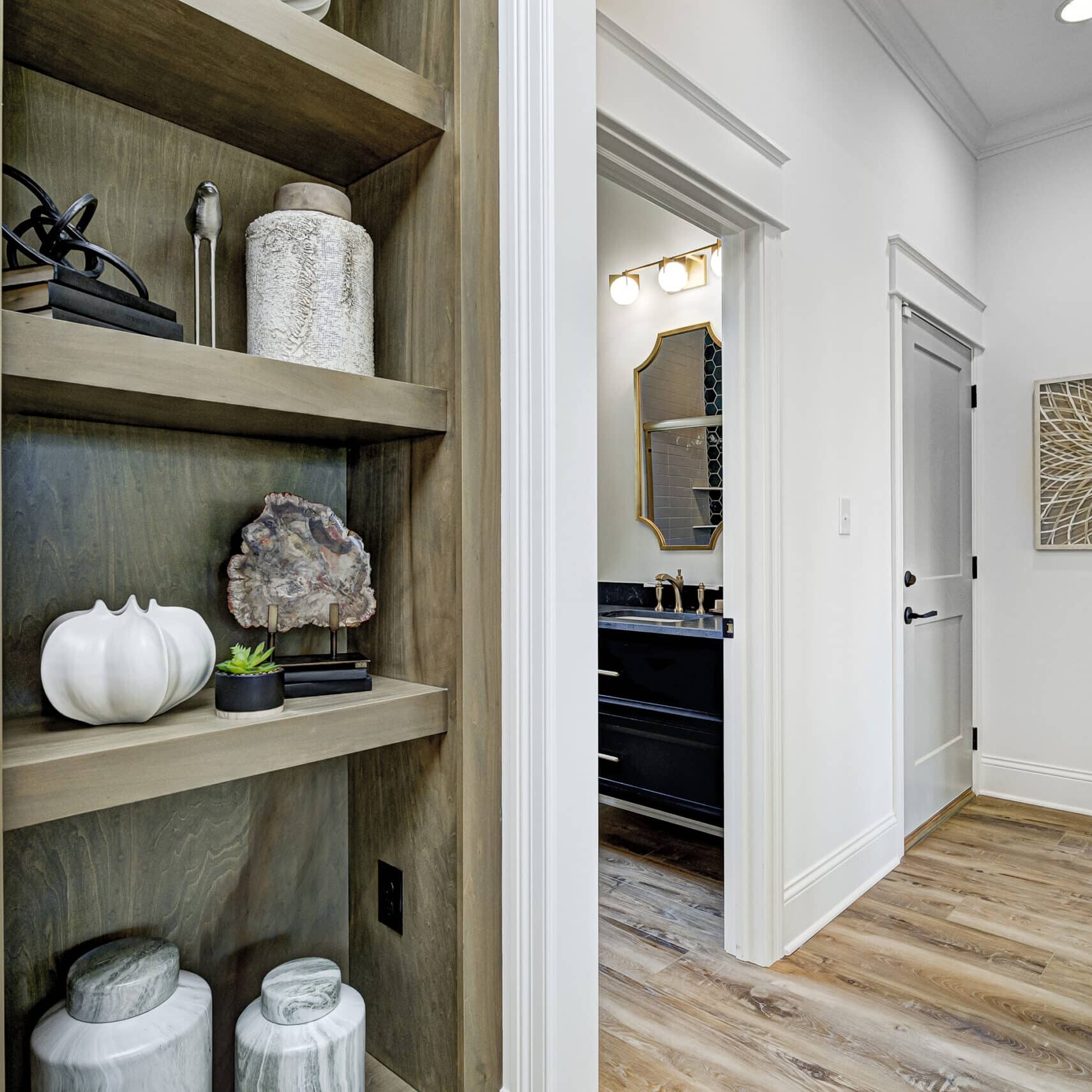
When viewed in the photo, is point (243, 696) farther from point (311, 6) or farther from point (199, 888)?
point (311, 6)

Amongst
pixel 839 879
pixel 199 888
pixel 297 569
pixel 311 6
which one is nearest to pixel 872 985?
pixel 839 879

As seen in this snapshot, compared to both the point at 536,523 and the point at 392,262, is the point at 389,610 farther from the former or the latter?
the point at 392,262

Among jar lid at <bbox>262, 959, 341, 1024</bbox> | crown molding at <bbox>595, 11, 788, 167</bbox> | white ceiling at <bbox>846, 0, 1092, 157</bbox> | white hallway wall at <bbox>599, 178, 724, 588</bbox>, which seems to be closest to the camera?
jar lid at <bbox>262, 959, 341, 1024</bbox>

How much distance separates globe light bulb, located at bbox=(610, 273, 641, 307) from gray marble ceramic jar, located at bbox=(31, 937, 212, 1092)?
10.5 feet

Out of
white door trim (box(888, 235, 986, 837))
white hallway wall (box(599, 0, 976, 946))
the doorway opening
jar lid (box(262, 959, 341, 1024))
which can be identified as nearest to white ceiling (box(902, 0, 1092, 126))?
white hallway wall (box(599, 0, 976, 946))

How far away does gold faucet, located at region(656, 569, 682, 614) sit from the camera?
3377 millimetres

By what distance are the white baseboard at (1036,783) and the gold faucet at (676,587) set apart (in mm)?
1598

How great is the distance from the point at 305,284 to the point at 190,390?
244 mm

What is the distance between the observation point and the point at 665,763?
275 centimetres

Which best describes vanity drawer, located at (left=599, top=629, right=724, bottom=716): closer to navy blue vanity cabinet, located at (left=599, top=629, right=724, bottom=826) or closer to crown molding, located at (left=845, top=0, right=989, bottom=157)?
navy blue vanity cabinet, located at (left=599, top=629, right=724, bottom=826)

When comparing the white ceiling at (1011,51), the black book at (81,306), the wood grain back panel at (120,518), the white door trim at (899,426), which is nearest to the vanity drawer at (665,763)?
the white door trim at (899,426)

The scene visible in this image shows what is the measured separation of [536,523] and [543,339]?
23 cm

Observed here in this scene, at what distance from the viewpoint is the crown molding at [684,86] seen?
1.64 m

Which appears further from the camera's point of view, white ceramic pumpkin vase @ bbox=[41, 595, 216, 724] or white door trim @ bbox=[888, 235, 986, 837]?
white door trim @ bbox=[888, 235, 986, 837]
